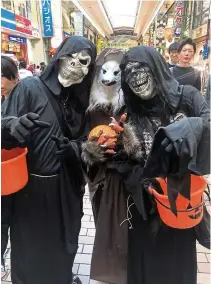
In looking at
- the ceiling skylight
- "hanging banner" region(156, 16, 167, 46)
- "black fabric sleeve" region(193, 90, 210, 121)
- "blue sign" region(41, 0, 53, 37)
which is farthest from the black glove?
the ceiling skylight

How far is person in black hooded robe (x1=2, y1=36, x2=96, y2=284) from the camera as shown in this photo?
124cm

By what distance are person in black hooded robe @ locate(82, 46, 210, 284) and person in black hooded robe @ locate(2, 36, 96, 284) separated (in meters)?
0.15

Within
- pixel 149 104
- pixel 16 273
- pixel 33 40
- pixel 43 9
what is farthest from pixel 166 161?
pixel 33 40

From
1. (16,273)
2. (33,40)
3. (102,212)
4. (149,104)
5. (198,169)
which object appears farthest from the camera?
(33,40)

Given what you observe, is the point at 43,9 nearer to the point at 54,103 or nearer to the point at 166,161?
the point at 54,103

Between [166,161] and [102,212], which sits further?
[102,212]

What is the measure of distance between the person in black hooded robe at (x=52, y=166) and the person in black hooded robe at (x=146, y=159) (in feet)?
0.50

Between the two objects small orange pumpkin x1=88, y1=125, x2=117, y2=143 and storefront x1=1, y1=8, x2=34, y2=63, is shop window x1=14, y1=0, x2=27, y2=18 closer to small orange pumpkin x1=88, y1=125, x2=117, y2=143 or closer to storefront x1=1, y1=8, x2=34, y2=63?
storefront x1=1, y1=8, x2=34, y2=63

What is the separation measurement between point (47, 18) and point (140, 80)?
515 cm

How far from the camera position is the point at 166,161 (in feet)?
3.12

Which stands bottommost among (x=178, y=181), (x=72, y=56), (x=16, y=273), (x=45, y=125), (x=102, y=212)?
(x=16, y=273)

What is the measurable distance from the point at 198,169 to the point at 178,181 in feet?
0.29

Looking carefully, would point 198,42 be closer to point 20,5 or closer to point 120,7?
point 20,5

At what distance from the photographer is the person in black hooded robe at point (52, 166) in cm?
124
